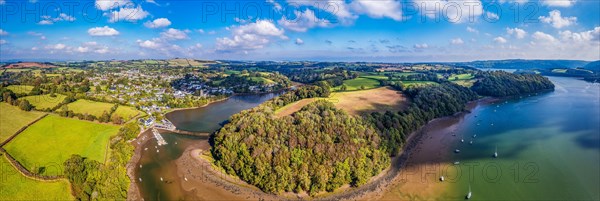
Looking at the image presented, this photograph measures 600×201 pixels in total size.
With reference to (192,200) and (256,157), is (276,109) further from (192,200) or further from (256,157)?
(192,200)

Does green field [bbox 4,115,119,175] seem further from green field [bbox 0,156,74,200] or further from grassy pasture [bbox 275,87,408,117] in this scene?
grassy pasture [bbox 275,87,408,117]

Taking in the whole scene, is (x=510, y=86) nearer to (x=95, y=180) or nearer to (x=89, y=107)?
(x=95, y=180)

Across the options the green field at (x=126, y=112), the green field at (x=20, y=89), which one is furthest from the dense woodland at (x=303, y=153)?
the green field at (x=20, y=89)

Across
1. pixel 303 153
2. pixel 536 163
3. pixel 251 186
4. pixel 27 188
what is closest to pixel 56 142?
pixel 27 188

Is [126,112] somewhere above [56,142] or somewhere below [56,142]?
above

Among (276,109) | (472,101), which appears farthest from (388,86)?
(276,109)
